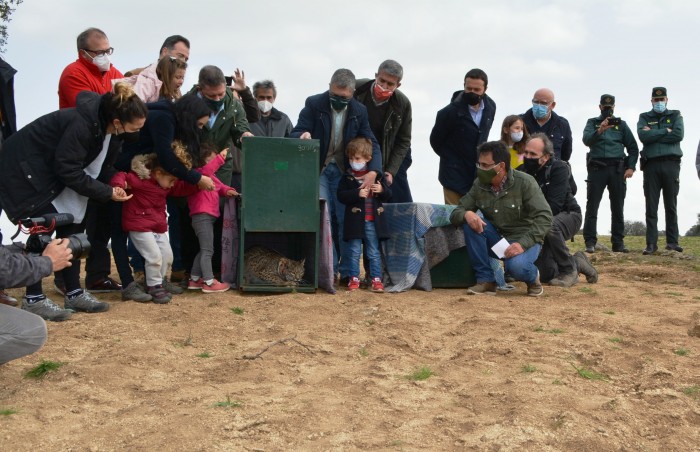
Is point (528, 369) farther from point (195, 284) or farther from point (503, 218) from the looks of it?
point (195, 284)

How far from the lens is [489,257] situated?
7.28 metres

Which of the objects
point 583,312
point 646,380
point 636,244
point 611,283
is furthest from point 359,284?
point 636,244

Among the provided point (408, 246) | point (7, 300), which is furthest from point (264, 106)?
point (7, 300)

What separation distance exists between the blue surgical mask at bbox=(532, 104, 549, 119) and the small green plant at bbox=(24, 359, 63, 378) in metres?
5.75

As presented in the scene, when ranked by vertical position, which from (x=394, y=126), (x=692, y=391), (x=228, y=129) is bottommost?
(x=692, y=391)

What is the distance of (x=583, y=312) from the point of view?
6.30 m

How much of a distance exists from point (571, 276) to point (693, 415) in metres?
3.83

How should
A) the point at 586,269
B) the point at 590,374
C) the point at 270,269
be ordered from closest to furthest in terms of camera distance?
the point at 590,374, the point at 270,269, the point at 586,269

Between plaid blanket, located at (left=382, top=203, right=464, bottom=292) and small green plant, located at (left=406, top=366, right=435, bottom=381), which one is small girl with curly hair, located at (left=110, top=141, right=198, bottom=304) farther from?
small green plant, located at (left=406, top=366, right=435, bottom=381)

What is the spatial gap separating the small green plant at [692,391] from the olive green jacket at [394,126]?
12.4 ft

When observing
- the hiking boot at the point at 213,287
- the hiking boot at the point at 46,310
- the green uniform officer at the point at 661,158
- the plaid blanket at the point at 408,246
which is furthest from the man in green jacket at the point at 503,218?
the green uniform officer at the point at 661,158

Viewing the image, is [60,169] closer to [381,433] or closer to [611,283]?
[381,433]

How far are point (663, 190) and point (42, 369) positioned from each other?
30.2 feet

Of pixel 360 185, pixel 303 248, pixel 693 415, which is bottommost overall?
pixel 693 415
